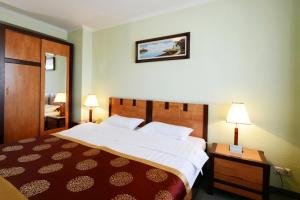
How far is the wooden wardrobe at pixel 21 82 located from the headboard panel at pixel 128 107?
1185 mm

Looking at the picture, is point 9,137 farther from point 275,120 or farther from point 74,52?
point 275,120

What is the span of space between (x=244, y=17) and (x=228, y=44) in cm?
35

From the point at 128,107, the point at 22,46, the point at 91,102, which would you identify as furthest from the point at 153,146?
the point at 22,46

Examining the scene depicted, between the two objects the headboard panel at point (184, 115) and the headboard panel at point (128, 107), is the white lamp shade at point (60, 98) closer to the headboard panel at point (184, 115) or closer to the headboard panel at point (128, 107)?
→ the headboard panel at point (128, 107)

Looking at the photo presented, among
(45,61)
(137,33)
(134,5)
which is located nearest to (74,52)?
(45,61)

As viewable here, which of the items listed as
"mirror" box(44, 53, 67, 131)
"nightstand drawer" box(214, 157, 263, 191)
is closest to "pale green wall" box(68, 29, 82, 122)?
"mirror" box(44, 53, 67, 131)

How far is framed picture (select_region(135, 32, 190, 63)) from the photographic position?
238cm

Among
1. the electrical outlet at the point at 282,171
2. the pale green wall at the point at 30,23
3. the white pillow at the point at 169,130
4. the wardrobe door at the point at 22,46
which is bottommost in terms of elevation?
the electrical outlet at the point at 282,171

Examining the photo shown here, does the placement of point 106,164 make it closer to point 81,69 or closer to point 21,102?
point 21,102

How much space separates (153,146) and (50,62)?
95.8 inches

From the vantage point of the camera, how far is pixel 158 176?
4.03 feet

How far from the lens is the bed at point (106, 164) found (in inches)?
41.3

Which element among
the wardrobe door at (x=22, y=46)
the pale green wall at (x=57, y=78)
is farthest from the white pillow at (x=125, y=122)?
the wardrobe door at (x=22, y=46)

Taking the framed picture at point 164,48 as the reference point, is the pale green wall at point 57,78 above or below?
below
